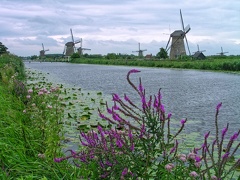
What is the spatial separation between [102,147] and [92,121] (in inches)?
208

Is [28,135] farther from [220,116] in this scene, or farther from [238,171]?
[220,116]

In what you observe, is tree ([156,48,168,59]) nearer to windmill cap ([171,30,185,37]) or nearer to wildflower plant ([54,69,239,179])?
windmill cap ([171,30,185,37])

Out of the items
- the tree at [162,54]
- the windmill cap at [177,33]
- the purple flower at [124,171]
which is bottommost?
the purple flower at [124,171]

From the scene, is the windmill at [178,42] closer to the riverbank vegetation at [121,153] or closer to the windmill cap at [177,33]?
the windmill cap at [177,33]

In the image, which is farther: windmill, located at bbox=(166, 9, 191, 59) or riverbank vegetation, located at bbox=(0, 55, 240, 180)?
windmill, located at bbox=(166, 9, 191, 59)

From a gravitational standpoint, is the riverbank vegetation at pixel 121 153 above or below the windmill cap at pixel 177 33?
below

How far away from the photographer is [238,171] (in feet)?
15.5

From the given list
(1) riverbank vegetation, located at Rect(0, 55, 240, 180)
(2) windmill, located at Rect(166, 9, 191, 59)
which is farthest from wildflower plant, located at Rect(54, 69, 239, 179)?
(2) windmill, located at Rect(166, 9, 191, 59)

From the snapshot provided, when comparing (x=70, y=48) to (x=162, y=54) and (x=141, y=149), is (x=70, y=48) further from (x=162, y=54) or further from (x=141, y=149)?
(x=141, y=149)

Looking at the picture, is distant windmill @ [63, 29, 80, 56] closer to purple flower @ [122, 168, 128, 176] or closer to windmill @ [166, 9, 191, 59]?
windmill @ [166, 9, 191, 59]

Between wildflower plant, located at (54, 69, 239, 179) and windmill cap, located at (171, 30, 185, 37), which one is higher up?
windmill cap, located at (171, 30, 185, 37)

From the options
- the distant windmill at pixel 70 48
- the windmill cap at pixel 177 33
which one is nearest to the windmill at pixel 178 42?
the windmill cap at pixel 177 33

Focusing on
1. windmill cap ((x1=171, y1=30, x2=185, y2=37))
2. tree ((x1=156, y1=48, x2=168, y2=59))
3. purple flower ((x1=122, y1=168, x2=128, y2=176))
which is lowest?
purple flower ((x1=122, y1=168, x2=128, y2=176))

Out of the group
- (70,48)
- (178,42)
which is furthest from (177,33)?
(70,48)
